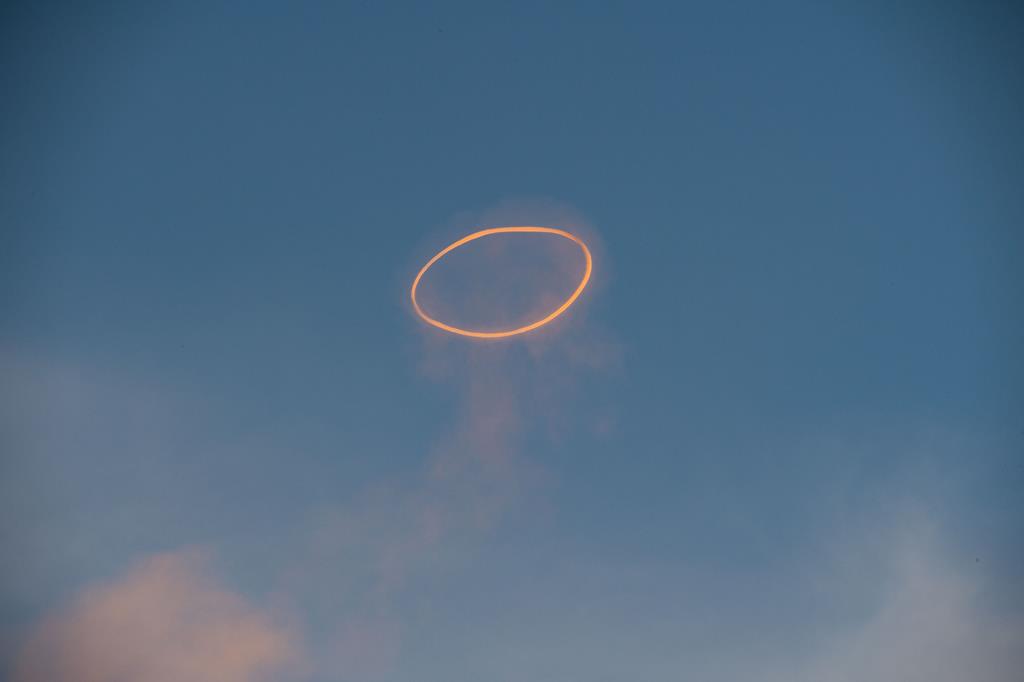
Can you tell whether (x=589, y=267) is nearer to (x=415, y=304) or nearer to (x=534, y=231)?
(x=534, y=231)

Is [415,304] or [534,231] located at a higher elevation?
[534,231]

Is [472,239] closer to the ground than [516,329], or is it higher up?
higher up

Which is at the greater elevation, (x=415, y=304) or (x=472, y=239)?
(x=472, y=239)

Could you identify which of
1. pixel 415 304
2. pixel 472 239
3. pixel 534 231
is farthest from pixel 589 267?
pixel 415 304

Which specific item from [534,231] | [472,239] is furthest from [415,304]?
[534,231]

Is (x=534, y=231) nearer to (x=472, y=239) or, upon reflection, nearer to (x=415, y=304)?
(x=472, y=239)

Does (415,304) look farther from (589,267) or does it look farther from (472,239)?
(589,267)

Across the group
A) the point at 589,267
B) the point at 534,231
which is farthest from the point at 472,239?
the point at 589,267
